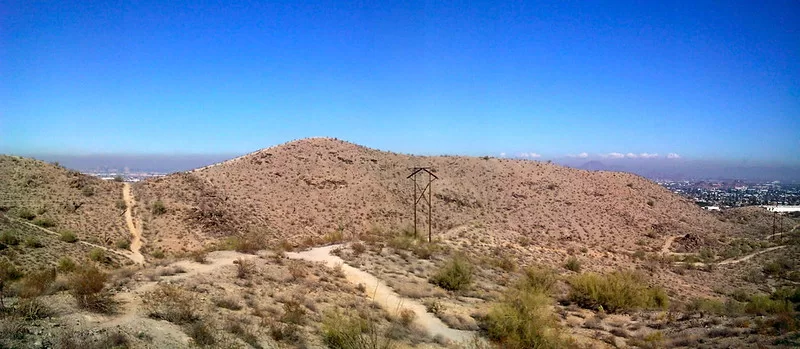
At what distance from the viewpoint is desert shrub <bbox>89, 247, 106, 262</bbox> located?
27.0 m

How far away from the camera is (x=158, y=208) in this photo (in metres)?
40.2

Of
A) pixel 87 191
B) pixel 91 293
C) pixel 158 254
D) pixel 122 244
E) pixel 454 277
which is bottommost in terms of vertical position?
pixel 158 254

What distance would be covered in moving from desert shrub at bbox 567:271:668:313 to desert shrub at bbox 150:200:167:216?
3422cm

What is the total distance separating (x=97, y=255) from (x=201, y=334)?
2182 centimetres

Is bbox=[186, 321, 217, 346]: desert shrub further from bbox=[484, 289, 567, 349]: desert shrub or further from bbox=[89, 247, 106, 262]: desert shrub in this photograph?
bbox=[89, 247, 106, 262]: desert shrub

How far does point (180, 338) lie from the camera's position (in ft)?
33.2

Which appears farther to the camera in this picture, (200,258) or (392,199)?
(392,199)

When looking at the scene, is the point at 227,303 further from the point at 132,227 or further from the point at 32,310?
the point at 132,227

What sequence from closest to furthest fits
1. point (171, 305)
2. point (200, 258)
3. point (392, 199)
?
point (171, 305)
point (200, 258)
point (392, 199)

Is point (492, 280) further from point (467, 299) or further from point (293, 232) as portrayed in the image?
point (293, 232)

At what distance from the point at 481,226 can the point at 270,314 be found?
117 feet

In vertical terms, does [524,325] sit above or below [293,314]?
below

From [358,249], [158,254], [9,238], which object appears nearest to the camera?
[9,238]

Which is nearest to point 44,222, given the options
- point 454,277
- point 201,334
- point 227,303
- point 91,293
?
point 91,293
